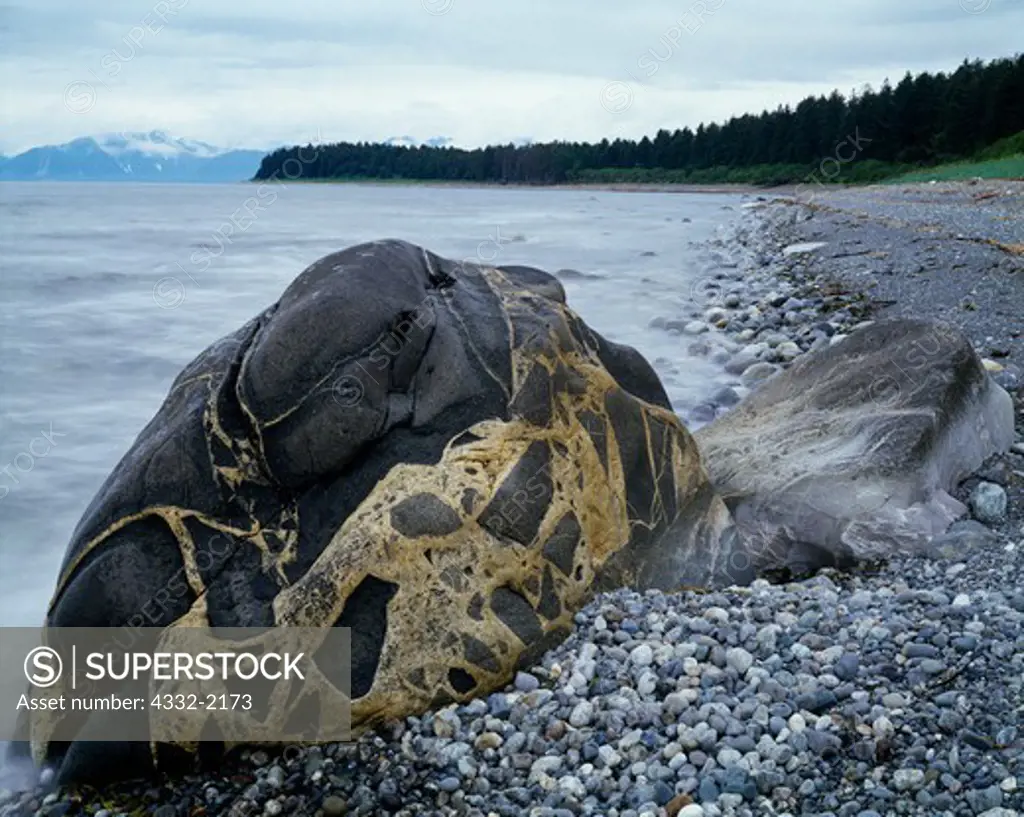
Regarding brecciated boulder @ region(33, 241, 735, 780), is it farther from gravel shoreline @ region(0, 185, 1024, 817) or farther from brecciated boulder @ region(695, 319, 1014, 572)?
brecciated boulder @ region(695, 319, 1014, 572)

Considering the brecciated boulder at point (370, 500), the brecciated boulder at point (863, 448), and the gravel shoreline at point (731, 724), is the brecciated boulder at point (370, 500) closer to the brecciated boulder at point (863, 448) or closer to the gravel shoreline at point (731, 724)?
the gravel shoreline at point (731, 724)

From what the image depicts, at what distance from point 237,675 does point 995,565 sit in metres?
3.14

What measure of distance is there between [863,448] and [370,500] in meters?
2.75

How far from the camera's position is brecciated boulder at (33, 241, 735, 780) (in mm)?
3459

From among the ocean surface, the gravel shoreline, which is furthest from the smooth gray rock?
the ocean surface

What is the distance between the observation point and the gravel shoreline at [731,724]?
9.03 ft

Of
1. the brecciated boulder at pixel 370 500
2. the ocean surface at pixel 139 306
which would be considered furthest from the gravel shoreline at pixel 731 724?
the ocean surface at pixel 139 306

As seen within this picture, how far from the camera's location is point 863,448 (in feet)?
16.4

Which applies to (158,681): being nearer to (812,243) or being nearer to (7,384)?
(7,384)

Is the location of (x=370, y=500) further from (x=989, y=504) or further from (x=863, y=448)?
(x=989, y=504)

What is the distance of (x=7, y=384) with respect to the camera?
10875 mm

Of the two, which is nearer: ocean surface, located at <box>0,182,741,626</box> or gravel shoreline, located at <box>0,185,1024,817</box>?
gravel shoreline, located at <box>0,185,1024,817</box>

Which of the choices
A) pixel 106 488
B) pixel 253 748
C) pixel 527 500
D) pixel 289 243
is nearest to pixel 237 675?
pixel 253 748

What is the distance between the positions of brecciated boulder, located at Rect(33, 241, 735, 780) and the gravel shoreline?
19cm
